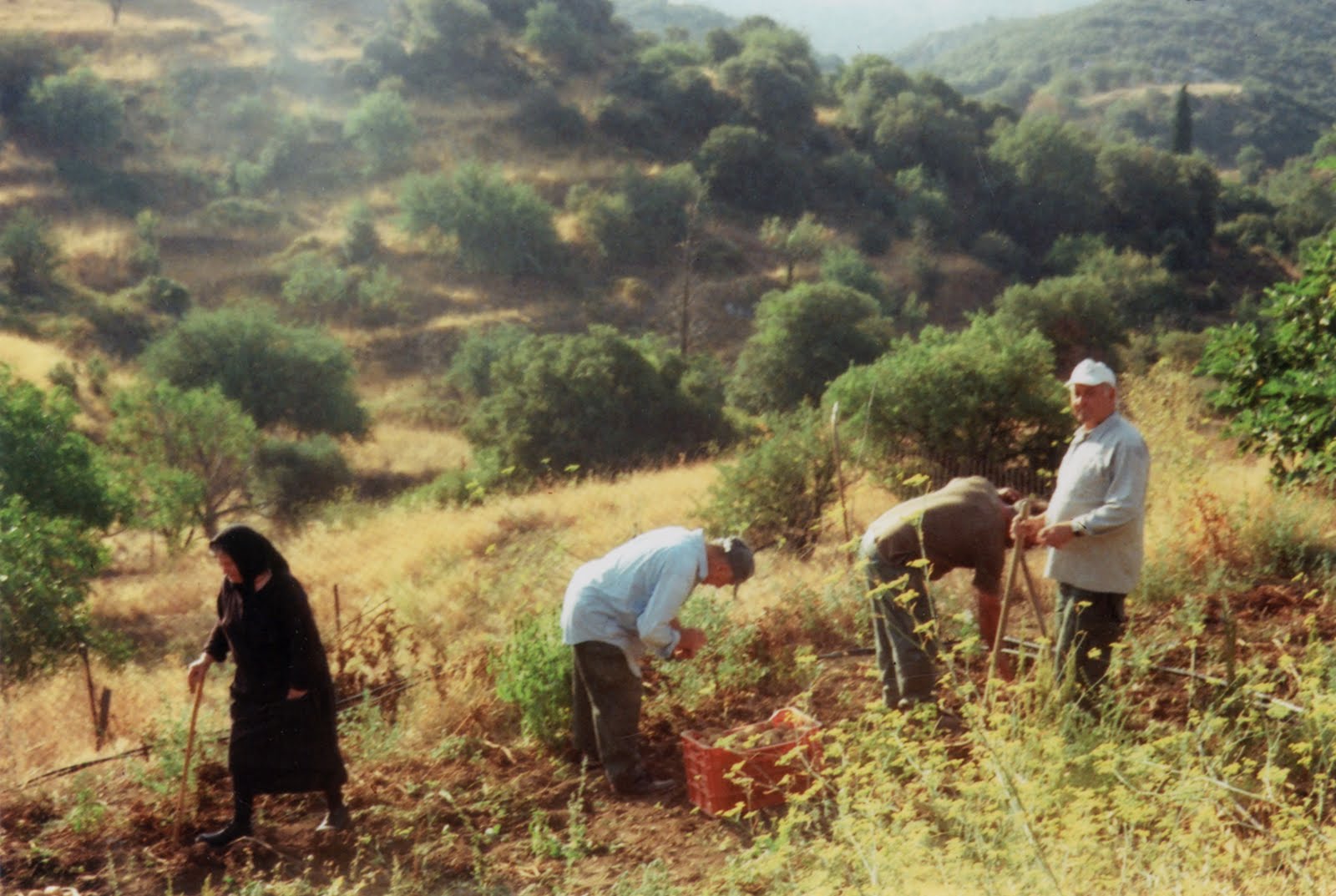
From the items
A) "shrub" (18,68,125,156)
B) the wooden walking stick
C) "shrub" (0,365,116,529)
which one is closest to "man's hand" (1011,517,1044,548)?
the wooden walking stick

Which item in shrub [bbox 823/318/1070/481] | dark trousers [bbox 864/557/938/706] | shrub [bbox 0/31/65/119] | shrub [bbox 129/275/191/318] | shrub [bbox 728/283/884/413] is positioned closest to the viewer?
dark trousers [bbox 864/557/938/706]

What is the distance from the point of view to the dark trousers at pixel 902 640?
520 cm

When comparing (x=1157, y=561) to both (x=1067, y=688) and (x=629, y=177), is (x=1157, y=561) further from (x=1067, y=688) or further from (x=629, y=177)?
(x=629, y=177)

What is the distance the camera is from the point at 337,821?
507cm

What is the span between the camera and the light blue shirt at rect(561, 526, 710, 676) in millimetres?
4887

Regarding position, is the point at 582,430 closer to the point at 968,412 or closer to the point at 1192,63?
the point at 968,412

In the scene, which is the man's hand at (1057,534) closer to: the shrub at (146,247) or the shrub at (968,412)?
the shrub at (968,412)

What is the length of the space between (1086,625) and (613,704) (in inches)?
77.2

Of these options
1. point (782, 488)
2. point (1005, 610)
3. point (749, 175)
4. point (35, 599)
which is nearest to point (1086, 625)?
point (1005, 610)

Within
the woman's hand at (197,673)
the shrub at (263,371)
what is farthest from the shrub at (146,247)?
the woman's hand at (197,673)

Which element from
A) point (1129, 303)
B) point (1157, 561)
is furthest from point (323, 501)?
point (1129, 303)

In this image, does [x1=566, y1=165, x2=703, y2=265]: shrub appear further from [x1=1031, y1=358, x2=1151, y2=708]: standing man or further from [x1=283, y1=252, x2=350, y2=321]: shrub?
[x1=1031, y1=358, x2=1151, y2=708]: standing man

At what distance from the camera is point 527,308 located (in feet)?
144

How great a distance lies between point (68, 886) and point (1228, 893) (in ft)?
13.4
